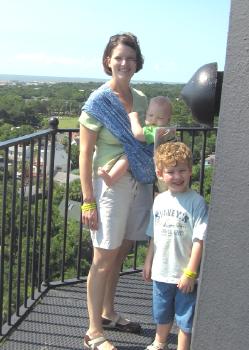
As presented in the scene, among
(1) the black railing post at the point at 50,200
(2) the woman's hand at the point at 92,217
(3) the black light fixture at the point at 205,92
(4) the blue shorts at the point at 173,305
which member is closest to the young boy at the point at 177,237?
(4) the blue shorts at the point at 173,305

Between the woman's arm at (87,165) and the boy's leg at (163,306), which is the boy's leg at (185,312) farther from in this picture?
the woman's arm at (87,165)

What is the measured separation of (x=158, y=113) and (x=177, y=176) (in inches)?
14.8

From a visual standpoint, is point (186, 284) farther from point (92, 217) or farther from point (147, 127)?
point (147, 127)

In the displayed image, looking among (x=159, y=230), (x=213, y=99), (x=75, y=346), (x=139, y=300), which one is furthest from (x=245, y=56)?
(x=139, y=300)

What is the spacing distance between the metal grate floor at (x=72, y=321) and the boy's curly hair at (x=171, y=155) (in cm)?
124

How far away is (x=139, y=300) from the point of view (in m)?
3.67

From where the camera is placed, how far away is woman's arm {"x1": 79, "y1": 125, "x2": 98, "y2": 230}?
2.54 meters

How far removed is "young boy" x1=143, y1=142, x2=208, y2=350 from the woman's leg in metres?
0.32

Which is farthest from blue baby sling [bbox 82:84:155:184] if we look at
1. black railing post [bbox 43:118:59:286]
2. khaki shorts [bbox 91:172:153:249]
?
black railing post [bbox 43:118:59:286]

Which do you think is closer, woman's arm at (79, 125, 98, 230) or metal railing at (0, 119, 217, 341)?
woman's arm at (79, 125, 98, 230)

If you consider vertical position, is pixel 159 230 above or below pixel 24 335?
above

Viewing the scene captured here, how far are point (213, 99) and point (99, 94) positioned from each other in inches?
39.0

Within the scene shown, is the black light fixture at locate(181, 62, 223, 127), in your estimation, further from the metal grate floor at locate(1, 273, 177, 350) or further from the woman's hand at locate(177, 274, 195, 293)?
the metal grate floor at locate(1, 273, 177, 350)

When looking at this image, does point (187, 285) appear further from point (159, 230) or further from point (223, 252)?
point (223, 252)
